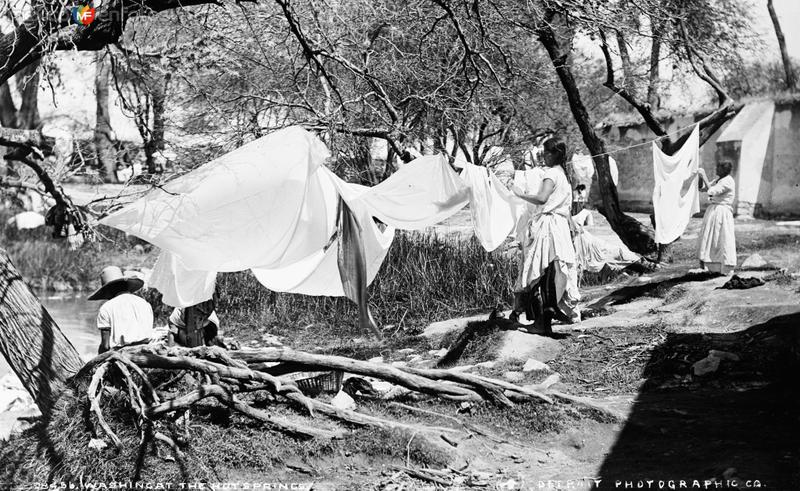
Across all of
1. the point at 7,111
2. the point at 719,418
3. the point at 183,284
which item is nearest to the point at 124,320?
the point at 183,284

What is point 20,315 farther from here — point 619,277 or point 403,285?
point 619,277

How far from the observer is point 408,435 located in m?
4.56

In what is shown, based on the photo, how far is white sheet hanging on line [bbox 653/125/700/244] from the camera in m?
Answer: 9.09

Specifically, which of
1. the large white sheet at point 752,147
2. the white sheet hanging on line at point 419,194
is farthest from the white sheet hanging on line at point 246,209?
the large white sheet at point 752,147

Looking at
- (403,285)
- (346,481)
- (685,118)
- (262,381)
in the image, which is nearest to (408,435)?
(346,481)

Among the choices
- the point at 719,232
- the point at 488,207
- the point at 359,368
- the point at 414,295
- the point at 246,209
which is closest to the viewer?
the point at 359,368

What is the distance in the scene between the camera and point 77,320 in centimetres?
1186

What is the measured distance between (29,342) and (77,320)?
7.42 m

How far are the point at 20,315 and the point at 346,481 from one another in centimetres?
203

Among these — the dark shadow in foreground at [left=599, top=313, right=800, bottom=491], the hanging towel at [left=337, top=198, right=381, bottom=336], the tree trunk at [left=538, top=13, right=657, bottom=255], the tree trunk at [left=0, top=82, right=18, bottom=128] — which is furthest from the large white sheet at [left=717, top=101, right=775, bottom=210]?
the tree trunk at [left=0, top=82, right=18, bottom=128]

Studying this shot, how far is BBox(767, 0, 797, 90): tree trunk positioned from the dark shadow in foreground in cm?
1086

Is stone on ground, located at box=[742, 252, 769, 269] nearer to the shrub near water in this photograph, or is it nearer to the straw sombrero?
the shrub near water

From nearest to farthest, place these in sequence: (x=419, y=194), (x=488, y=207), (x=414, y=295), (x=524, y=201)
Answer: (x=419, y=194)
(x=488, y=207)
(x=524, y=201)
(x=414, y=295)

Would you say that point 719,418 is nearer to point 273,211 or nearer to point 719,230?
point 273,211
